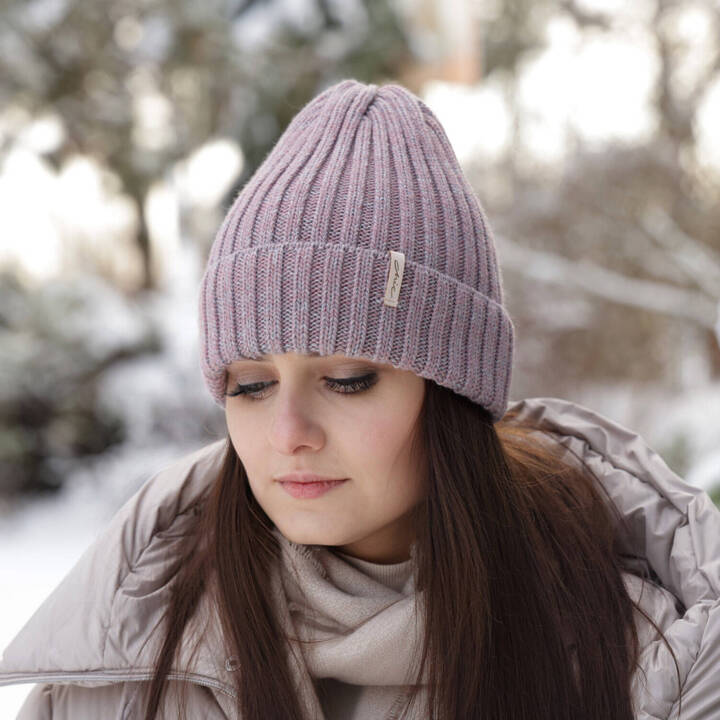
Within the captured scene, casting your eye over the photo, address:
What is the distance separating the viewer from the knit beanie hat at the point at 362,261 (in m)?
1.33

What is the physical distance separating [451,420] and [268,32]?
4641 millimetres

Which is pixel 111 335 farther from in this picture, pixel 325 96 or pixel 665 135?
pixel 665 135

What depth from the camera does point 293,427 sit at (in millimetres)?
1327

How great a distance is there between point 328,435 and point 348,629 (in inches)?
15.9

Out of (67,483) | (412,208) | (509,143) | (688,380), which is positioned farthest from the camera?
(509,143)

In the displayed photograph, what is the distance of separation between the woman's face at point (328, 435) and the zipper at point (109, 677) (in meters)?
0.31

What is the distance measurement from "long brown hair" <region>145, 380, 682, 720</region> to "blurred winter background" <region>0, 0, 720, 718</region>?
6.27 feet

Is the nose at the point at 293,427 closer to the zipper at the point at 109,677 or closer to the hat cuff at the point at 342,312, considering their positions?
the hat cuff at the point at 342,312

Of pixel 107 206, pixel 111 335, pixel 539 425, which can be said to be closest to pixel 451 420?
pixel 539 425

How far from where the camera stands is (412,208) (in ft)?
4.56

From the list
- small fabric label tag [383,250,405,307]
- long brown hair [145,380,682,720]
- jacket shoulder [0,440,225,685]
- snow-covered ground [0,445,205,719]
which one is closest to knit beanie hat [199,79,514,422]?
small fabric label tag [383,250,405,307]

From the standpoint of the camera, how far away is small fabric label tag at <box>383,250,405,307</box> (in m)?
1.34

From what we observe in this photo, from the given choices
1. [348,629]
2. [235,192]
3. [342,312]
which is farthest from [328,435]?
[235,192]

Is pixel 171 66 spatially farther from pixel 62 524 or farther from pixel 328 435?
pixel 328 435
